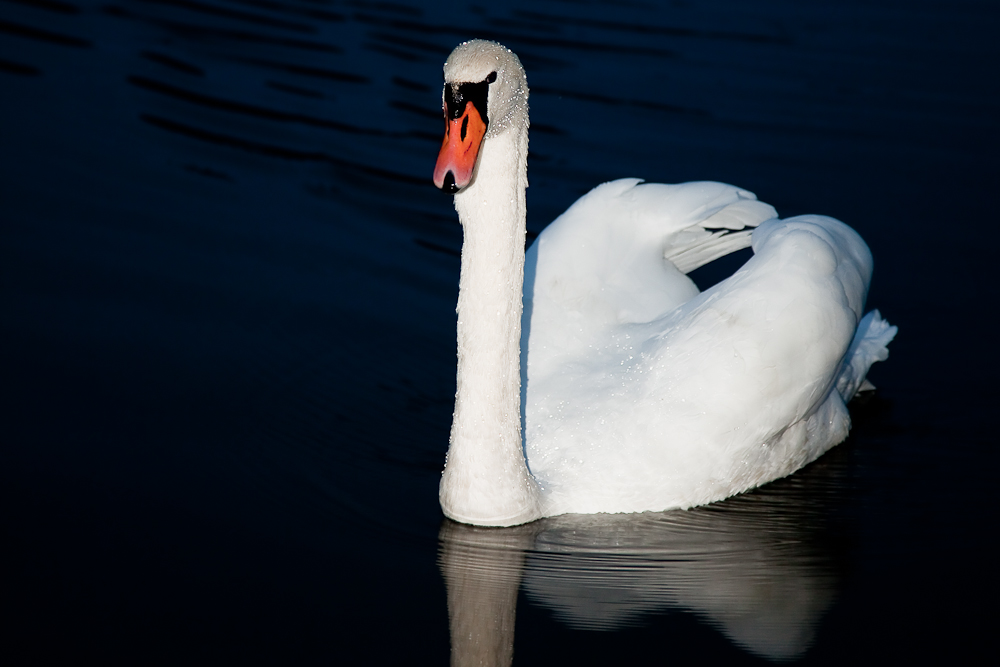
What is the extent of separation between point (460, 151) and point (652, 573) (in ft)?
6.49

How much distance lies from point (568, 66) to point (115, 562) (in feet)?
28.6

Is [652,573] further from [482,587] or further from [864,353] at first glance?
[864,353]

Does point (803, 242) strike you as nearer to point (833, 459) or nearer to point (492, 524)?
point (833, 459)

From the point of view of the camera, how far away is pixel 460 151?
16.3ft

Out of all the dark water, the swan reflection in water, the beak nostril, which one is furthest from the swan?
the dark water

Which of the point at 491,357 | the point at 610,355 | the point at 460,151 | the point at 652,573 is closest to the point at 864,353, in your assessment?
the point at 610,355

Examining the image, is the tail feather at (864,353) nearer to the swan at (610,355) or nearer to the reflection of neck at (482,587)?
the swan at (610,355)

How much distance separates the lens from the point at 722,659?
4.98 m

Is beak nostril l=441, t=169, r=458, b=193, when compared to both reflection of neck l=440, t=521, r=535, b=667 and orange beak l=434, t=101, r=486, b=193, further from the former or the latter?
reflection of neck l=440, t=521, r=535, b=667

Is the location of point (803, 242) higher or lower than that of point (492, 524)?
higher

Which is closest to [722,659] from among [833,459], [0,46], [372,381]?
[833,459]

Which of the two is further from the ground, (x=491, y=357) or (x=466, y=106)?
(x=466, y=106)

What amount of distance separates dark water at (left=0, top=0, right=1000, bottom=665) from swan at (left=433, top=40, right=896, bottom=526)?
0.22 metres

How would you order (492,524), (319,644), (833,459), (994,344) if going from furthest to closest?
(994,344), (833,459), (492,524), (319,644)
